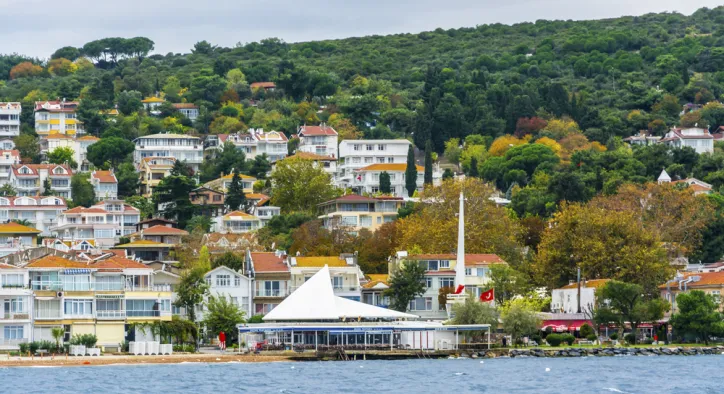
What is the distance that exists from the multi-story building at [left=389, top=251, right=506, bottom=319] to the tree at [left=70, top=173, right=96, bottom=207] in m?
49.4

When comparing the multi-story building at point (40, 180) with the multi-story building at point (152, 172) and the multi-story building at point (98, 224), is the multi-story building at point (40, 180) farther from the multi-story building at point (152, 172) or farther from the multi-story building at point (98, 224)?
the multi-story building at point (98, 224)

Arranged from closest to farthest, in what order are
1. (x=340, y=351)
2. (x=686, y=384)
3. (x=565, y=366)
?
(x=686, y=384) < (x=565, y=366) < (x=340, y=351)

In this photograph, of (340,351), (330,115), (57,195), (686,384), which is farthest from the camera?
(330,115)

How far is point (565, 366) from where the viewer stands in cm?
7675

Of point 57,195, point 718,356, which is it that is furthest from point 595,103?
point 718,356

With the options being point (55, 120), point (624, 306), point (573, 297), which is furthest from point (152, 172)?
point (624, 306)

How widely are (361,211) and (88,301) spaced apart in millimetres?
43116

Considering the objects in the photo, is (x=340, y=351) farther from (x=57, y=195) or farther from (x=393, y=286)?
(x=57, y=195)

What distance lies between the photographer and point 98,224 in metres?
129

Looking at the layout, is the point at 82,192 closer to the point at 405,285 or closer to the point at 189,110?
the point at 189,110

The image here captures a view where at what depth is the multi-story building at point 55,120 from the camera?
164875mm

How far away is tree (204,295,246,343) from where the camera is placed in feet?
290

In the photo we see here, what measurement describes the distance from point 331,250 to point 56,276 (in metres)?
28.4

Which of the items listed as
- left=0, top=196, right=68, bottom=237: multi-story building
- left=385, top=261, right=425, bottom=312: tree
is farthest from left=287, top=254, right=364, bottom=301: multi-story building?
left=0, top=196, right=68, bottom=237: multi-story building
